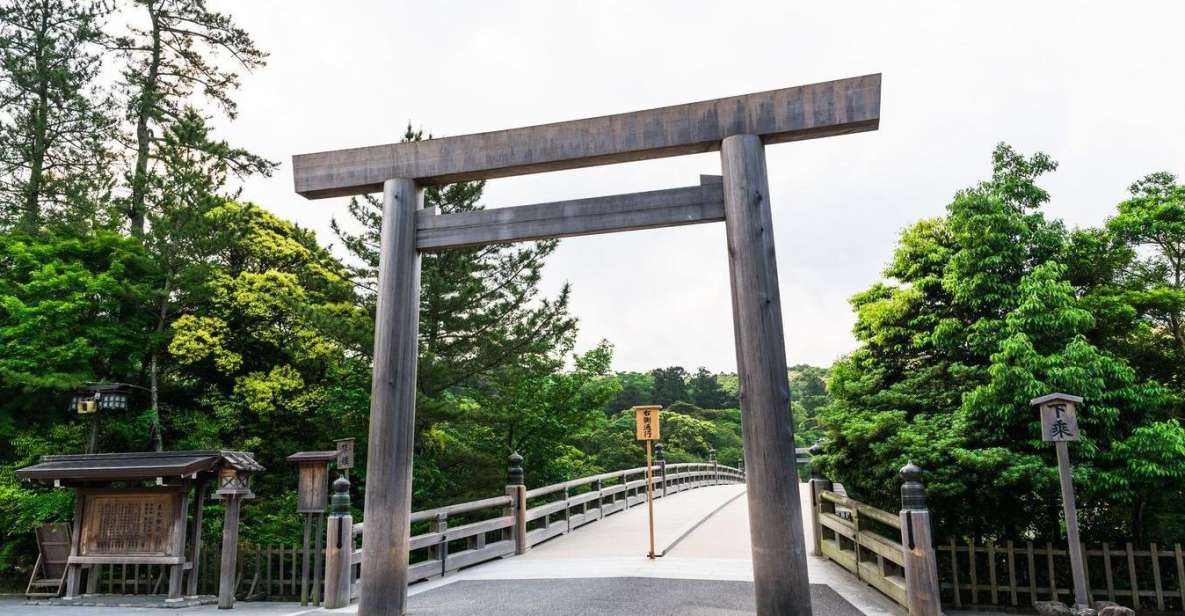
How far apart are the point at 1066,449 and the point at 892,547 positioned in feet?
6.34

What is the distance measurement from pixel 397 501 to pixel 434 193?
9308mm

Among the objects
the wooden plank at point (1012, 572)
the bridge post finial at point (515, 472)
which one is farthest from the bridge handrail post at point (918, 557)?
the bridge post finial at point (515, 472)

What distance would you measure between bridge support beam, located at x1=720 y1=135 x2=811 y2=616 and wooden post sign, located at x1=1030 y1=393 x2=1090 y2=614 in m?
3.55

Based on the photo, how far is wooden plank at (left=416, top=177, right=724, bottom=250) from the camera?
16.3 ft

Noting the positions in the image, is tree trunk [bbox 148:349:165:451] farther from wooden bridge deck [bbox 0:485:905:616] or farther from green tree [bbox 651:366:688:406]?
green tree [bbox 651:366:688:406]

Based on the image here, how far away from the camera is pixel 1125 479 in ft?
21.8

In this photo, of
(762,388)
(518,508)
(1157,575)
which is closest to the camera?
(762,388)

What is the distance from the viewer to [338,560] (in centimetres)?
665

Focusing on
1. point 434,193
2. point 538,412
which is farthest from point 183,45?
point 538,412

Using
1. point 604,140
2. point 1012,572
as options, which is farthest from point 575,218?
point 1012,572

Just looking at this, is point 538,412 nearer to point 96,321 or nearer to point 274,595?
point 274,595

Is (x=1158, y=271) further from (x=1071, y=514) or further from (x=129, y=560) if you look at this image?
(x=129, y=560)

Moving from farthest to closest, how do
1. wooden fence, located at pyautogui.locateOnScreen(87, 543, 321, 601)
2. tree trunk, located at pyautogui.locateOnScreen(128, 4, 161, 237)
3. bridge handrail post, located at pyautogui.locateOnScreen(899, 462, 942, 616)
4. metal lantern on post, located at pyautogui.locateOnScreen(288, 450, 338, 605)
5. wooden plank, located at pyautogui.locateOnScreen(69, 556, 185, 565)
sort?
tree trunk, located at pyautogui.locateOnScreen(128, 4, 161, 237)
wooden fence, located at pyautogui.locateOnScreen(87, 543, 321, 601)
wooden plank, located at pyautogui.locateOnScreen(69, 556, 185, 565)
metal lantern on post, located at pyautogui.locateOnScreen(288, 450, 338, 605)
bridge handrail post, located at pyautogui.locateOnScreen(899, 462, 942, 616)

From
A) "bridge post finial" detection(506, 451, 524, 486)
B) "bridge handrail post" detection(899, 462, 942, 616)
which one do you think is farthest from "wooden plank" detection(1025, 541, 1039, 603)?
"bridge post finial" detection(506, 451, 524, 486)
